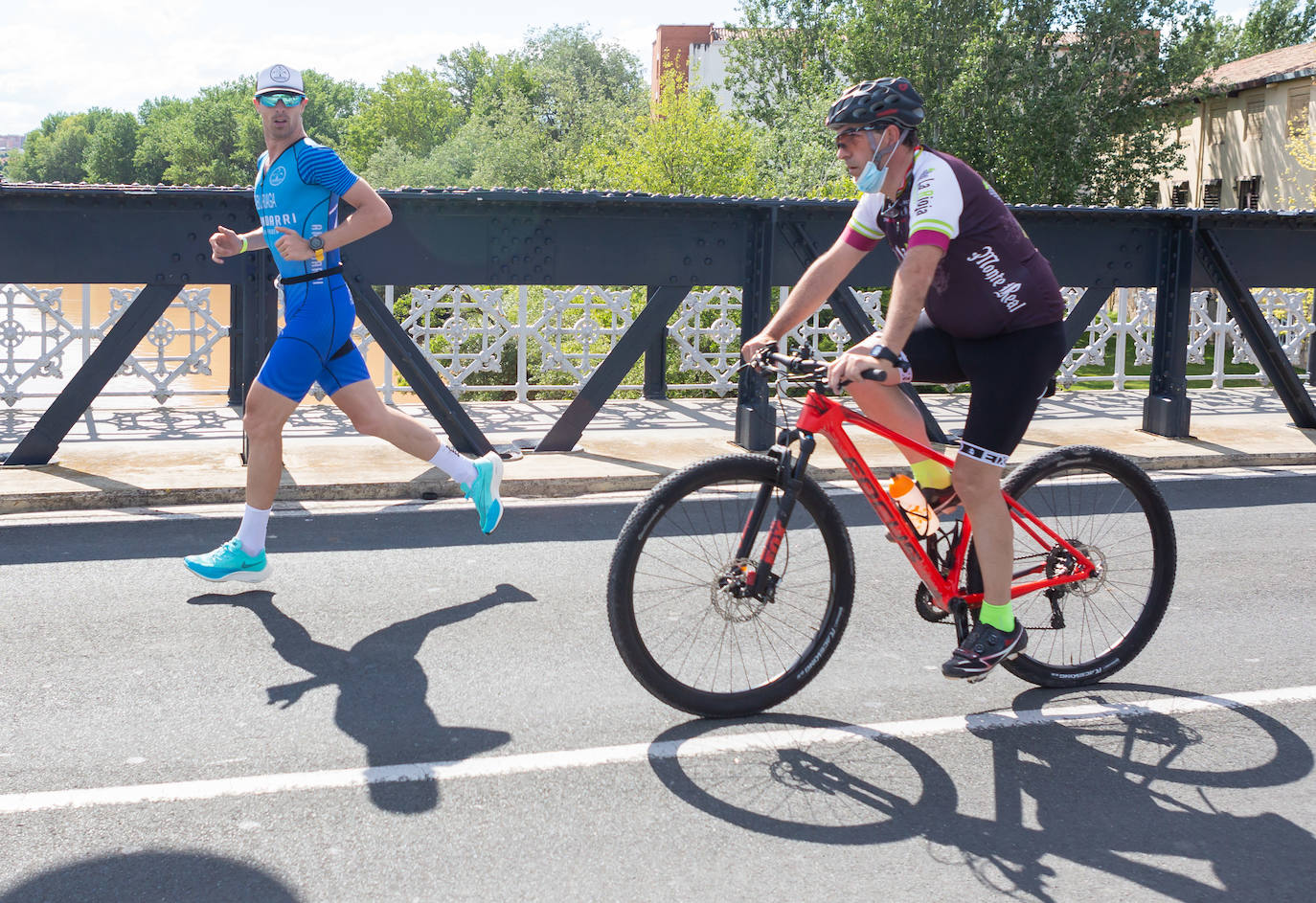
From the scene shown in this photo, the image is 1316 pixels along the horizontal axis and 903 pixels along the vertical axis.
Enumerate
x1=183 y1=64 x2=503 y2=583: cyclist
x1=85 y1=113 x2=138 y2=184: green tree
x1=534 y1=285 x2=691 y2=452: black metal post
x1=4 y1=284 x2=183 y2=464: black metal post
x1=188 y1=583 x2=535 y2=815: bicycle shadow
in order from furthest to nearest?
x1=85 y1=113 x2=138 y2=184: green tree < x1=534 y1=285 x2=691 y2=452: black metal post < x1=4 y1=284 x2=183 y2=464: black metal post < x1=183 y1=64 x2=503 y2=583: cyclist < x1=188 y1=583 x2=535 y2=815: bicycle shadow

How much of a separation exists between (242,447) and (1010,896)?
6.14m

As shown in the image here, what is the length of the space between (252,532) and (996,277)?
3200mm

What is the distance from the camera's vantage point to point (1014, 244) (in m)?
4.15

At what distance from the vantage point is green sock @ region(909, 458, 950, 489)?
432 centimetres

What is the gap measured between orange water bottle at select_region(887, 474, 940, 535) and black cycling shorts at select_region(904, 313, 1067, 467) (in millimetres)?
252

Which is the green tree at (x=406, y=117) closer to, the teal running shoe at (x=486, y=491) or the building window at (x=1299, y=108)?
the building window at (x=1299, y=108)

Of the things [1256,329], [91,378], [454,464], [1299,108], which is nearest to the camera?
[454,464]

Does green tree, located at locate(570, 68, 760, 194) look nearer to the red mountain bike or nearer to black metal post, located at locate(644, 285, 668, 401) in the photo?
black metal post, located at locate(644, 285, 668, 401)

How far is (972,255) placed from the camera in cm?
410

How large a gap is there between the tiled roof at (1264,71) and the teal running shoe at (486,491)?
38502 mm

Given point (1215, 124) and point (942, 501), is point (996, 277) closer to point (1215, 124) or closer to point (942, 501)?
point (942, 501)

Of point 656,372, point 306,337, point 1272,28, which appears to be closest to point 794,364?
point 306,337

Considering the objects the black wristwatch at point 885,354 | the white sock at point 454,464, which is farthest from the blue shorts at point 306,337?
the black wristwatch at point 885,354

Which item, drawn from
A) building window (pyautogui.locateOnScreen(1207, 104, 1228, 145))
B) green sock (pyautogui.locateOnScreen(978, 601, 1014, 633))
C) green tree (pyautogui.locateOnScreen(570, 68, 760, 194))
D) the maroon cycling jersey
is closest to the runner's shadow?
green sock (pyautogui.locateOnScreen(978, 601, 1014, 633))
